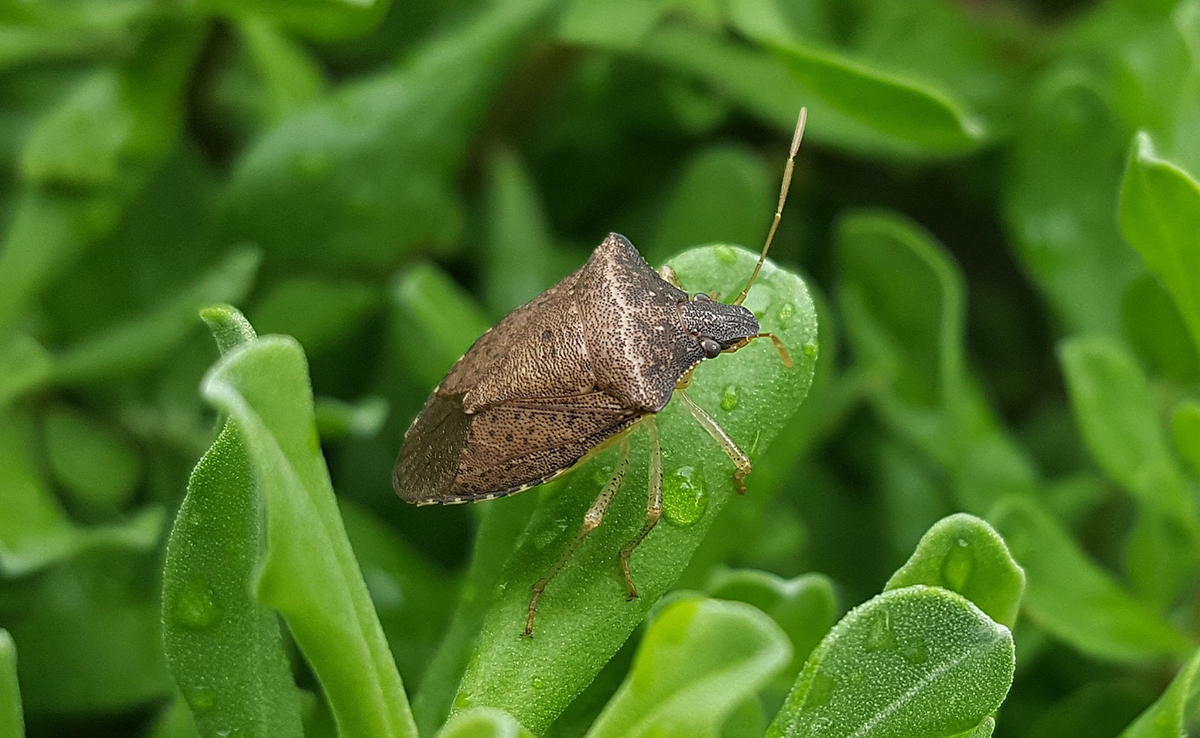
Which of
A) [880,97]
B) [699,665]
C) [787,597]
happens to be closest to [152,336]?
[787,597]

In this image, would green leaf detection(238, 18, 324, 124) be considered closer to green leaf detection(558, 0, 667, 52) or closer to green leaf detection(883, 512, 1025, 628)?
green leaf detection(558, 0, 667, 52)

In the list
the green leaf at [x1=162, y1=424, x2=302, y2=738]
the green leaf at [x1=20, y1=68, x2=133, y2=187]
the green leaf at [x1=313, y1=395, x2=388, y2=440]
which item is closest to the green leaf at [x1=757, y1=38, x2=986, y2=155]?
the green leaf at [x1=313, y1=395, x2=388, y2=440]

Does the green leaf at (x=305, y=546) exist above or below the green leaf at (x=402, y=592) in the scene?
above

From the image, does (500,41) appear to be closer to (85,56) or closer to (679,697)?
(85,56)

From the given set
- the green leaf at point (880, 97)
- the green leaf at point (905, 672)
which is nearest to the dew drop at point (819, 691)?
the green leaf at point (905, 672)

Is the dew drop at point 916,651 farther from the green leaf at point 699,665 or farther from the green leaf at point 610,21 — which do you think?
the green leaf at point 610,21

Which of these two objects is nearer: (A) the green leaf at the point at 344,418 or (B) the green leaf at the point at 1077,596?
(B) the green leaf at the point at 1077,596

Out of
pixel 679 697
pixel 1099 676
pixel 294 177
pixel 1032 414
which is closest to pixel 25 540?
pixel 294 177
